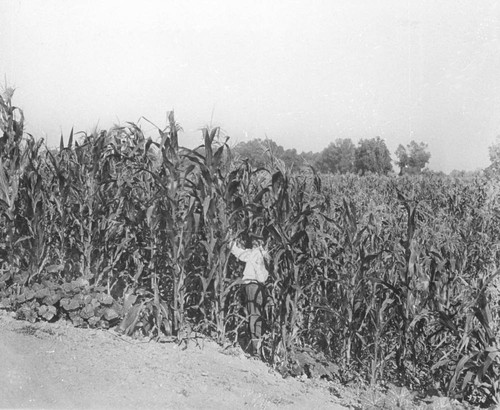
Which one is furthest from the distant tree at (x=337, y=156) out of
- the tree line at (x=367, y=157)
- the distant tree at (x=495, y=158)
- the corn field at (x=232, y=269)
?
the corn field at (x=232, y=269)

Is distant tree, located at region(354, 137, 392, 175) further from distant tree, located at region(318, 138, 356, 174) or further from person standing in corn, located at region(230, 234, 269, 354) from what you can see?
person standing in corn, located at region(230, 234, 269, 354)

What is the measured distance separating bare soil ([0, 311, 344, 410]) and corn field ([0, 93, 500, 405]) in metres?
0.20

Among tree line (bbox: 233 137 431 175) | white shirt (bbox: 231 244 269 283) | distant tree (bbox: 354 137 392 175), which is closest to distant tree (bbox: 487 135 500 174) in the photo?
white shirt (bbox: 231 244 269 283)

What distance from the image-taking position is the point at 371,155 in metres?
59.5

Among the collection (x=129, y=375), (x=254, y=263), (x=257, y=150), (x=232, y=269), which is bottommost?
(x=129, y=375)

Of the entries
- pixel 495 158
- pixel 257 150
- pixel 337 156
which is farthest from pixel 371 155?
pixel 257 150

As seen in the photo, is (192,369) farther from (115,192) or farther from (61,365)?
(115,192)

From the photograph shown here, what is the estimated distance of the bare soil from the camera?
127 inches

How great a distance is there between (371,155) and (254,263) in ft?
188

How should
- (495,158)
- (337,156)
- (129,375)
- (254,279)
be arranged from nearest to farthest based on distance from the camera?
(129,375) < (254,279) < (495,158) < (337,156)

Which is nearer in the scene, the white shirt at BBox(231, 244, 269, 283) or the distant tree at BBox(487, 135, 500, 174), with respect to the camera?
the white shirt at BBox(231, 244, 269, 283)

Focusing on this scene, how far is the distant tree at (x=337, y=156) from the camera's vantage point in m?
74.9

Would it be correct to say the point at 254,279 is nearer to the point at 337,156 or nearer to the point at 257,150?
the point at 257,150

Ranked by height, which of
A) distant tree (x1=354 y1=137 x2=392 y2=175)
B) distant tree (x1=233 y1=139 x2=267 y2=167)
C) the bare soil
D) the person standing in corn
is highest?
distant tree (x1=354 y1=137 x2=392 y2=175)
